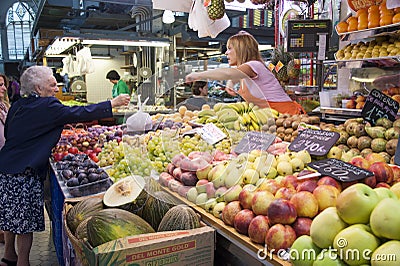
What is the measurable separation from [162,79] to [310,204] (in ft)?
3.51

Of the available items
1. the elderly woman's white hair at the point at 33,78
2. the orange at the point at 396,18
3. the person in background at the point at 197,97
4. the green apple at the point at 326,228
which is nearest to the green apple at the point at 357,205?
the green apple at the point at 326,228

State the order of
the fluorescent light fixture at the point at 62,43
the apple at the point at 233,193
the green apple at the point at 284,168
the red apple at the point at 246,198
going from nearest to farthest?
the red apple at the point at 246,198 < the apple at the point at 233,193 < the green apple at the point at 284,168 < the fluorescent light fixture at the point at 62,43

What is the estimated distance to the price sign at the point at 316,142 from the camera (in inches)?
77.3

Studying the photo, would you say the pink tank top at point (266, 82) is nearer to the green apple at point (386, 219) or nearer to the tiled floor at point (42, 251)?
the green apple at point (386, 219)

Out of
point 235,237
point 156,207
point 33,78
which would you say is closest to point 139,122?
point 156,207

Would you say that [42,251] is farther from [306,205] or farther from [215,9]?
[306,205]

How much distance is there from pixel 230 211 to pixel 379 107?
4.44 feet

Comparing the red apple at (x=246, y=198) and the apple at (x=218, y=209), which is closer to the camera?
the red apple at (x=246, y=198)

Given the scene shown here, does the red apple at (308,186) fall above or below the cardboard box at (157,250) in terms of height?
above

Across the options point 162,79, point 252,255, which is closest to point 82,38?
point 162,79

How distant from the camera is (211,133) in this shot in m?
2.07

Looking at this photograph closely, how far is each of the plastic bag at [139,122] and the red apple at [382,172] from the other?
3.90 ft

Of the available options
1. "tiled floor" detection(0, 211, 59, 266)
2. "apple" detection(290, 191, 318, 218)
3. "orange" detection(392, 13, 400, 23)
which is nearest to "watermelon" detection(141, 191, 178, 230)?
"apple" detection(290, 191, 318, 218)

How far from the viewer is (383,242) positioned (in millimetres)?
1168
